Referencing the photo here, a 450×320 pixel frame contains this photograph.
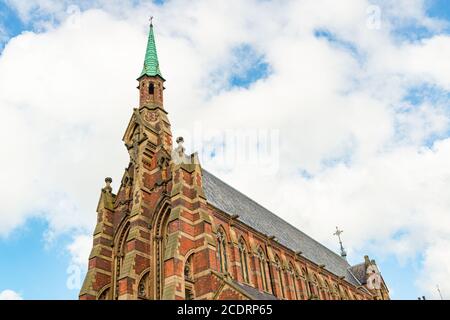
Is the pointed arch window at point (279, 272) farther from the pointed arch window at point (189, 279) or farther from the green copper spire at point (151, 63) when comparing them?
the green copper spire at point (151, 63)

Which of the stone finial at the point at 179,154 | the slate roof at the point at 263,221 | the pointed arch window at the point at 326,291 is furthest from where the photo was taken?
the pointed arch window at the point at 326,291

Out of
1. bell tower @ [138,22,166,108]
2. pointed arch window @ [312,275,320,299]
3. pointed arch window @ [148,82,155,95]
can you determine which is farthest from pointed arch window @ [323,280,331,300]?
pointed arch window @ [148,82,155,95]

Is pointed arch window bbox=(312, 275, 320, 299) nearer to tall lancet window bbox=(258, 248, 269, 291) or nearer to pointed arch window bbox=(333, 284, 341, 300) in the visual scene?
pointed arch window bbox=(333, 284, 341, 300)

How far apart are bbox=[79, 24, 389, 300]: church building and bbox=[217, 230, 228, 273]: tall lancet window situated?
0.26 feet

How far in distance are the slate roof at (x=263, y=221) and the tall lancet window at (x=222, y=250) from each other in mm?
2278

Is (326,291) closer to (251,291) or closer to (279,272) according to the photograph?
(279,272)

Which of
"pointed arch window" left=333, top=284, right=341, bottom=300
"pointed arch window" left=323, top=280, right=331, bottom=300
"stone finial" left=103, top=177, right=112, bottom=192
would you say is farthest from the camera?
"pointed arch window" left=333, top=284, right=341, bottom=300

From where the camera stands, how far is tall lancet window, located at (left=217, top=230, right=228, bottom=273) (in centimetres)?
3145

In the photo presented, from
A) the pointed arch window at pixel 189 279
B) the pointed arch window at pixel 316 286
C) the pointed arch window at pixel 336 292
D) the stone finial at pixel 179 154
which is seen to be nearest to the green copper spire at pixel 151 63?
the stone finial at pixel 179 154

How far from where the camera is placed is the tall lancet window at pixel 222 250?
103 ft

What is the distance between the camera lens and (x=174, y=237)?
28.3 meters
